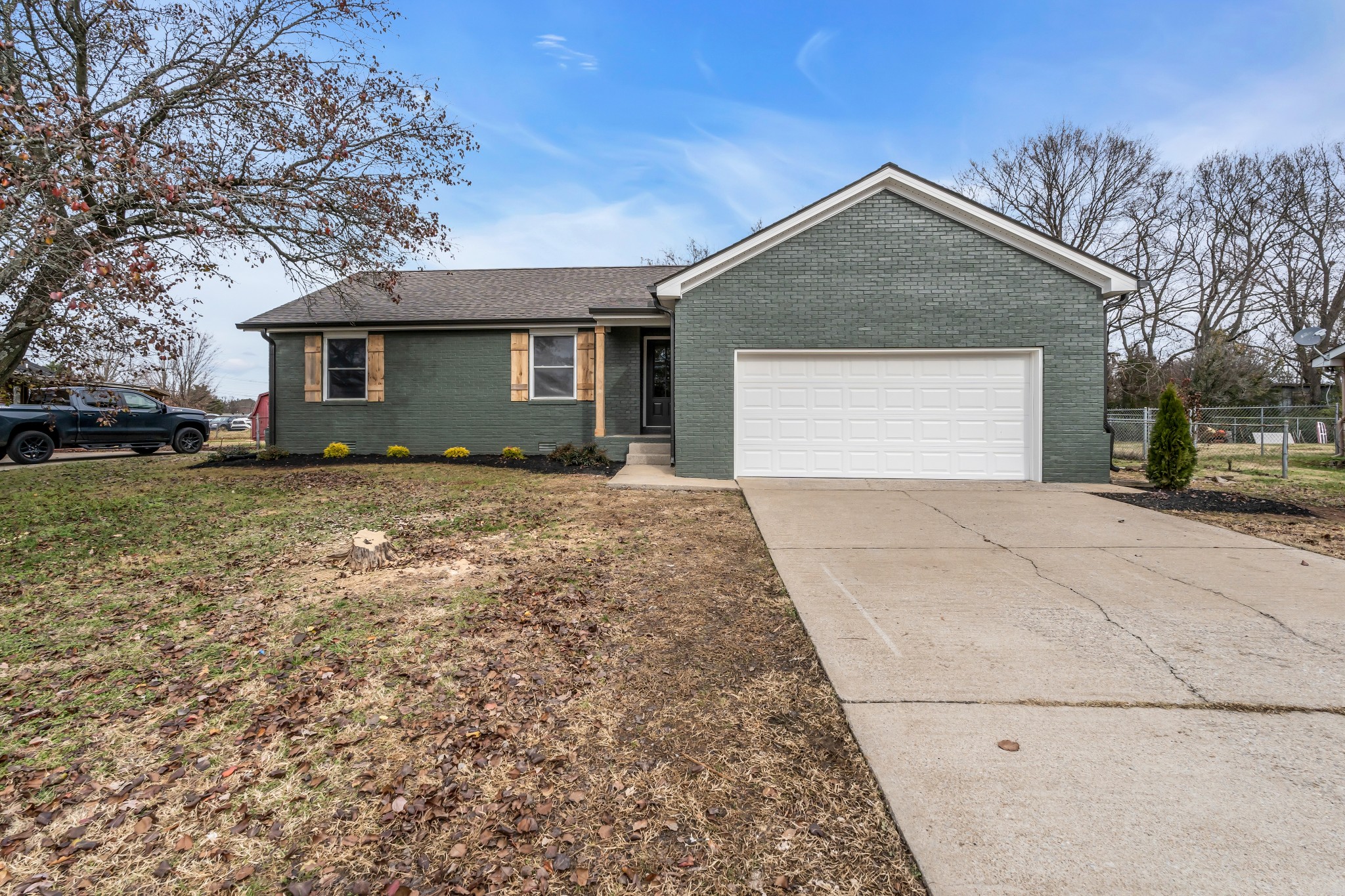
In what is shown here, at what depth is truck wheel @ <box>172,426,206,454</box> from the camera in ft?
50.7

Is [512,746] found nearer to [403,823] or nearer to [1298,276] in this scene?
[403,823]

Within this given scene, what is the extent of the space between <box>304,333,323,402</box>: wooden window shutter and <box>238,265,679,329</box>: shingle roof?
1.47 feet

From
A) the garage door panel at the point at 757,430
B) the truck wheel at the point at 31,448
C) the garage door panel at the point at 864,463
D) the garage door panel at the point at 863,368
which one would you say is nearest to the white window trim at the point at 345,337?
the truck wheel at the point at 31,448

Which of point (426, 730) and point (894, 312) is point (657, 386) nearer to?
point (894, 312)

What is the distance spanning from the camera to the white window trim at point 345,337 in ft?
44.9

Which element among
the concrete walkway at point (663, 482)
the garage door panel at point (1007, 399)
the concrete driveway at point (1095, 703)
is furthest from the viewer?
the garage door panel at point (1007, 399)

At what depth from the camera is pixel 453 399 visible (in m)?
13.5

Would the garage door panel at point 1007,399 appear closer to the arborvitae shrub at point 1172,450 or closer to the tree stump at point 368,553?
the arborvitae shrub at point 1172,450

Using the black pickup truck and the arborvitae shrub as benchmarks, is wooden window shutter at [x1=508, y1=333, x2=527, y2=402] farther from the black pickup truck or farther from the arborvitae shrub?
the arborvitae shrub

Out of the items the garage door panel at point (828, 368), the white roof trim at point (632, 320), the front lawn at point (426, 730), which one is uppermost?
the white roof trim at point (632, 320)

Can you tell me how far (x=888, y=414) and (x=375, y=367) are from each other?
10890mm

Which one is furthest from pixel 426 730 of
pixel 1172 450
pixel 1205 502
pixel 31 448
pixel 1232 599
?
pixel 31 448

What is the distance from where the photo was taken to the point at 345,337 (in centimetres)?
1381

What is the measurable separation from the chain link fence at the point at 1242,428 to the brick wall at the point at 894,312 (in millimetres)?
8158
